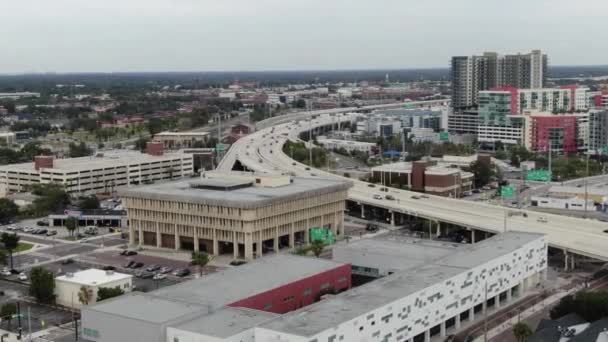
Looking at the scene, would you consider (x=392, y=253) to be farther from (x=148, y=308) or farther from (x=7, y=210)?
(x=7, y=210)

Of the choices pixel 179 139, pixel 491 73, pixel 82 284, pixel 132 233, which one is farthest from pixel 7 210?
pixel 491 73

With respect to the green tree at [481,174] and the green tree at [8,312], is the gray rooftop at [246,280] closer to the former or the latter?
the green tree at [8,312]

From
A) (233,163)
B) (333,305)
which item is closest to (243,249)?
(333,305)

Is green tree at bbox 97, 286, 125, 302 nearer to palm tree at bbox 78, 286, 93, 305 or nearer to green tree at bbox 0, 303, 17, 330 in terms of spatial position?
palm tree at bbox 78, 286, 93, 305

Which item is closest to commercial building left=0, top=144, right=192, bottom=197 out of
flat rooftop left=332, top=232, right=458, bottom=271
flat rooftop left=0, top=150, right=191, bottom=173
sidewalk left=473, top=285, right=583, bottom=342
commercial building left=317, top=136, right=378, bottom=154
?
flat rooftop left=0, top=150, right=191, bottom=173

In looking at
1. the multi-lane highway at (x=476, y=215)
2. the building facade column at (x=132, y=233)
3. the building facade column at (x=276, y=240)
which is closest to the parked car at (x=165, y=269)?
the building facade column at (x=276, y=240)

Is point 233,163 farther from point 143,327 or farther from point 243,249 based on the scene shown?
point 143,327
